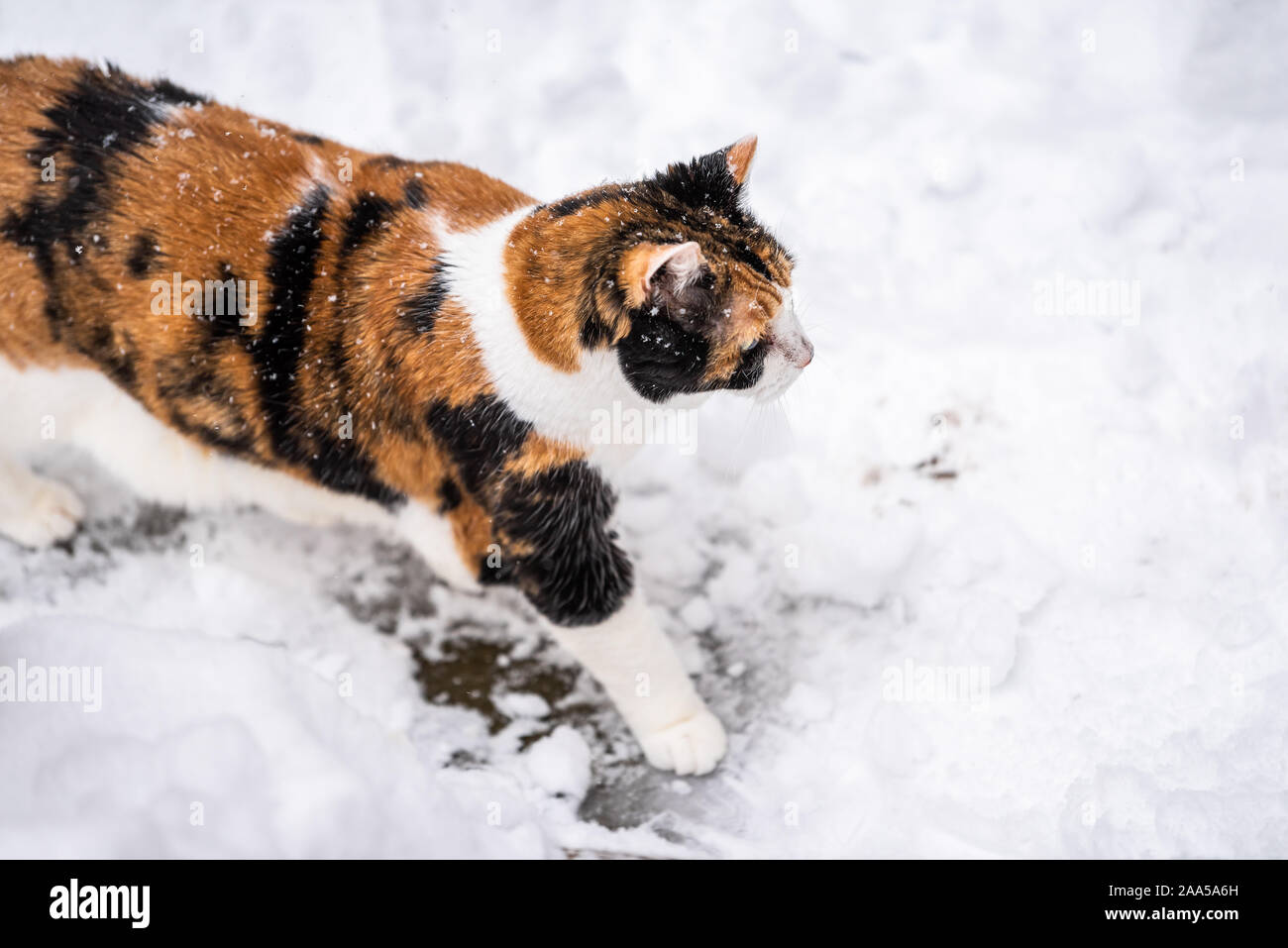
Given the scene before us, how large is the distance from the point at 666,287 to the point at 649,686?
120 centimetres

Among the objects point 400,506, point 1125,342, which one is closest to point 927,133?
point 1125,342

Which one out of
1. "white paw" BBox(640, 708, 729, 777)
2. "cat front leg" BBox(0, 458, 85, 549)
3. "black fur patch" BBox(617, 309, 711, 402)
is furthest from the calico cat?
"cat front leg" BBox(0, 458, 85, 549)

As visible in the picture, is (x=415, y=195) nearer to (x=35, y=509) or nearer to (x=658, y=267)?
(x=658, y=267)

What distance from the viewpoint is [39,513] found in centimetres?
298

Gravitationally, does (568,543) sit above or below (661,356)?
below

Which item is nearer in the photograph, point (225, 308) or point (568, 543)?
point (225, 308)

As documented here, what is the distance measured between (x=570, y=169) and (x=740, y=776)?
2.06m

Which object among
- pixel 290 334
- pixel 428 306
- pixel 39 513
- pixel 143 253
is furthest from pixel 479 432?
pixel 39 513

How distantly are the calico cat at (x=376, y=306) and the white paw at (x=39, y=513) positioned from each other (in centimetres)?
55

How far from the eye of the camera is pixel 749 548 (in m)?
2.99

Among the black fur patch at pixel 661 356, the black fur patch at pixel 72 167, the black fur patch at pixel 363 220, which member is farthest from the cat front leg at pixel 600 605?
the black fur patch at pixel 72 167

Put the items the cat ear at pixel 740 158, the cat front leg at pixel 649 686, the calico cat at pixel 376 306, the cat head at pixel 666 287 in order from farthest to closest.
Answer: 1. the cat front leg at pixel 649 686
2. the cat ear at pixel 740 158
3. the calico cat at pixel 376 306
4. the cat head at pixel 666 287

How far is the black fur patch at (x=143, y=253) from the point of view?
216 centimetres

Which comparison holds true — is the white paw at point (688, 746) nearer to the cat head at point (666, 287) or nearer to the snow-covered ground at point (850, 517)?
the snow-covered ground at point (850, 517)
